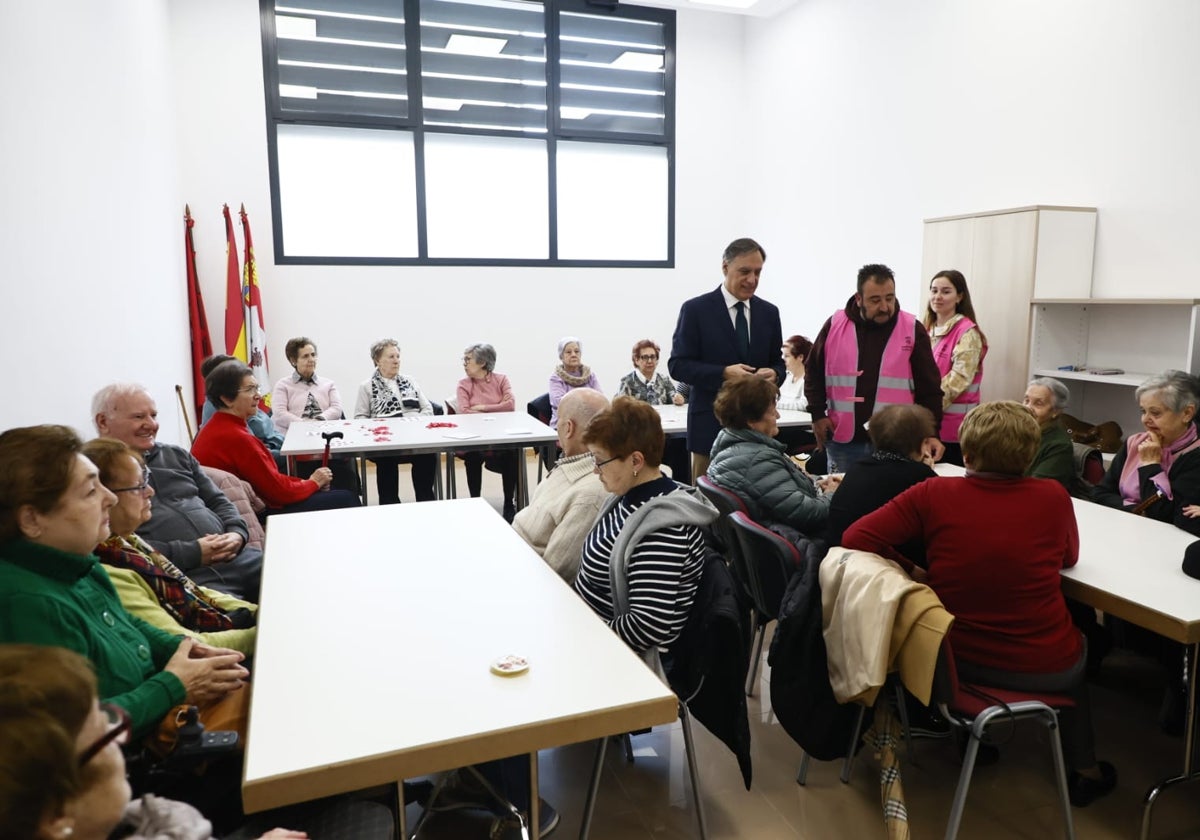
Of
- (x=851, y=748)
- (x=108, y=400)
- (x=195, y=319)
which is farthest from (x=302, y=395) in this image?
(x=851, y=748)

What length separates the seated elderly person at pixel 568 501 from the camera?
225 centimetres

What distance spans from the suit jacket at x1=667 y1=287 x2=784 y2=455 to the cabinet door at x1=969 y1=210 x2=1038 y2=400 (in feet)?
6.29

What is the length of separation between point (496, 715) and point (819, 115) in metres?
7.11

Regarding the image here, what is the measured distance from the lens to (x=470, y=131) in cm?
747

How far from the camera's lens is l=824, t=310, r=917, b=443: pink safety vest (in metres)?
3.54

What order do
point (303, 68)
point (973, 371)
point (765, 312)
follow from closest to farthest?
point (765, 312)
point (973, 371)
point (303, 68)

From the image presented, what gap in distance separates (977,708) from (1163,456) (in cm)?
179

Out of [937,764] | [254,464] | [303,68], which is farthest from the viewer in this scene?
[303,68]

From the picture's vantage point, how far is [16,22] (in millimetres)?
2783

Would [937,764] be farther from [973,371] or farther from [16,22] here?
[16,22]

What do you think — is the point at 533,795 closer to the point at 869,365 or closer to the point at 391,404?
the point at 869,365

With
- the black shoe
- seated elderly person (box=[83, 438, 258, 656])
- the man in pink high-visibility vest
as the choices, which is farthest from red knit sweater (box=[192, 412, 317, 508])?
the black shoe

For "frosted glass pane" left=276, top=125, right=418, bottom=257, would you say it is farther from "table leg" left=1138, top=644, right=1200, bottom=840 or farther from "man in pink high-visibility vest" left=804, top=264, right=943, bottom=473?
"table leg" left=1138, top=644, right=1200, bottom=840

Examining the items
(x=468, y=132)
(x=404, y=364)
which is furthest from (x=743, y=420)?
(x=468, y=132)
